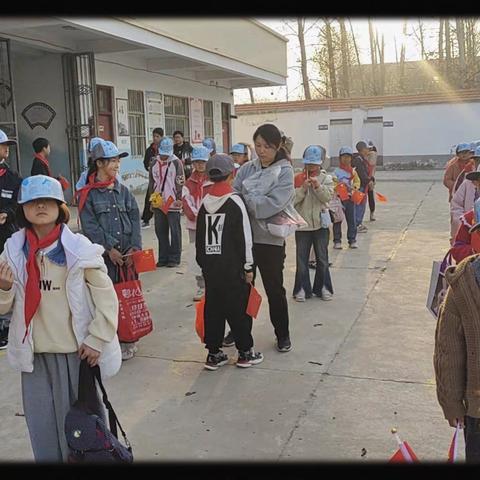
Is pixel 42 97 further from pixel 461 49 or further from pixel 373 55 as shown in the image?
pixel 373 55

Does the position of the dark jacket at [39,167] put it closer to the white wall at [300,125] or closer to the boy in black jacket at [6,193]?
the boy in black jacket at [6,193]

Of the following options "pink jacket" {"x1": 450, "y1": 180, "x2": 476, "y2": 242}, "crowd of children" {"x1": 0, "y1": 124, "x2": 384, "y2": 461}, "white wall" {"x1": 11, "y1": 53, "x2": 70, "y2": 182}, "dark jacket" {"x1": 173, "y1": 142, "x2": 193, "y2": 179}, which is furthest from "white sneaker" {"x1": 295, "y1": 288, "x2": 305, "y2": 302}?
"white wall" {"x1": 11, "y1": 53, "x2": 70, "y2": 182}

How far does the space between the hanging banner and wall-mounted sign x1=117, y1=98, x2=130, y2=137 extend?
4.18 meters

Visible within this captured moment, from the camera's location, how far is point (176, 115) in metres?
17.7

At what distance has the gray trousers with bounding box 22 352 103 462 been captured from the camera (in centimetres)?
278

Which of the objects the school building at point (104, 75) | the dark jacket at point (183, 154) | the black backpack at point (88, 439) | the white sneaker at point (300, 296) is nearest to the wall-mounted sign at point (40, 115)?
the school building at point (104, 75)

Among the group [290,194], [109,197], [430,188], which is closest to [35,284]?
[109,197]

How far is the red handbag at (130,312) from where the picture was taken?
4.61 metres

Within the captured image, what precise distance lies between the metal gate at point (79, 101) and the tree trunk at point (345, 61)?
30.6 metres

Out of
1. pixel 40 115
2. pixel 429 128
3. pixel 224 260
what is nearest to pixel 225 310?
pixel 224 260

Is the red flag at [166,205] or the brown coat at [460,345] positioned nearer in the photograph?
the brown coat at [460,345]

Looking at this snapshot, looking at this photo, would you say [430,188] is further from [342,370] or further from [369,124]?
[342,370]

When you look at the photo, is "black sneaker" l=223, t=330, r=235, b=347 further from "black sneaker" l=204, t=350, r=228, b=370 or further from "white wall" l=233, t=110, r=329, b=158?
"white wall" l=233, t=110, r=329, b=158

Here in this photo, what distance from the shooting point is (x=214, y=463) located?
3.23 metres
